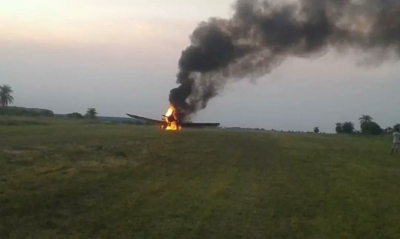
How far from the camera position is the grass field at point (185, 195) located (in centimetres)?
1299

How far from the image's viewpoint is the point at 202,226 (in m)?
13.2

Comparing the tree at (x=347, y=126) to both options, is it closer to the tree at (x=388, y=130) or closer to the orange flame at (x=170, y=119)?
the tree at (x=388, y=130)

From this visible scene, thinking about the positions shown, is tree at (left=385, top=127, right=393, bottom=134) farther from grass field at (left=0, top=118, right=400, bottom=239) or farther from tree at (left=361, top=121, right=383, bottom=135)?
grass field at (left=0, top=118, right=400, bottom=239)

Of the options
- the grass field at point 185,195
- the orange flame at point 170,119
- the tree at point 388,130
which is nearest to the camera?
the grass field at point 185,195

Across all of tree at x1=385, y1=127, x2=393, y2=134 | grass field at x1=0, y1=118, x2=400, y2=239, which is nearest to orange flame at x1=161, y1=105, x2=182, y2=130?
grass field at x1=0, y1=118, x2=400, y2=239

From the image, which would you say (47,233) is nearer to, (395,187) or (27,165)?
(27,165)

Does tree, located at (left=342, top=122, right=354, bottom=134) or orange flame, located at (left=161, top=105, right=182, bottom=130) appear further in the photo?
tree, located at (left=342, top=122, right=354, bottom=134)

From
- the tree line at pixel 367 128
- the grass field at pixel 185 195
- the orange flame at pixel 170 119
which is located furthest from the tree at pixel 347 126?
the grass field at pixel 185 195

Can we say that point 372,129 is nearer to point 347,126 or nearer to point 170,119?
point 347,126

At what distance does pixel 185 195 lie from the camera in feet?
55.1

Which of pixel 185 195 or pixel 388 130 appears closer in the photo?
pixel 185 195

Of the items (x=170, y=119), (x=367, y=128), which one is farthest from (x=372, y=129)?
(x=170, y=119)

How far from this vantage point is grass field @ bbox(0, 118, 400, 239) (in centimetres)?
1299

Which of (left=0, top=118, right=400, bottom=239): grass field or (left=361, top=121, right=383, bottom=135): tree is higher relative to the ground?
(left=361, top=121, right=383, bottom=135): tree
